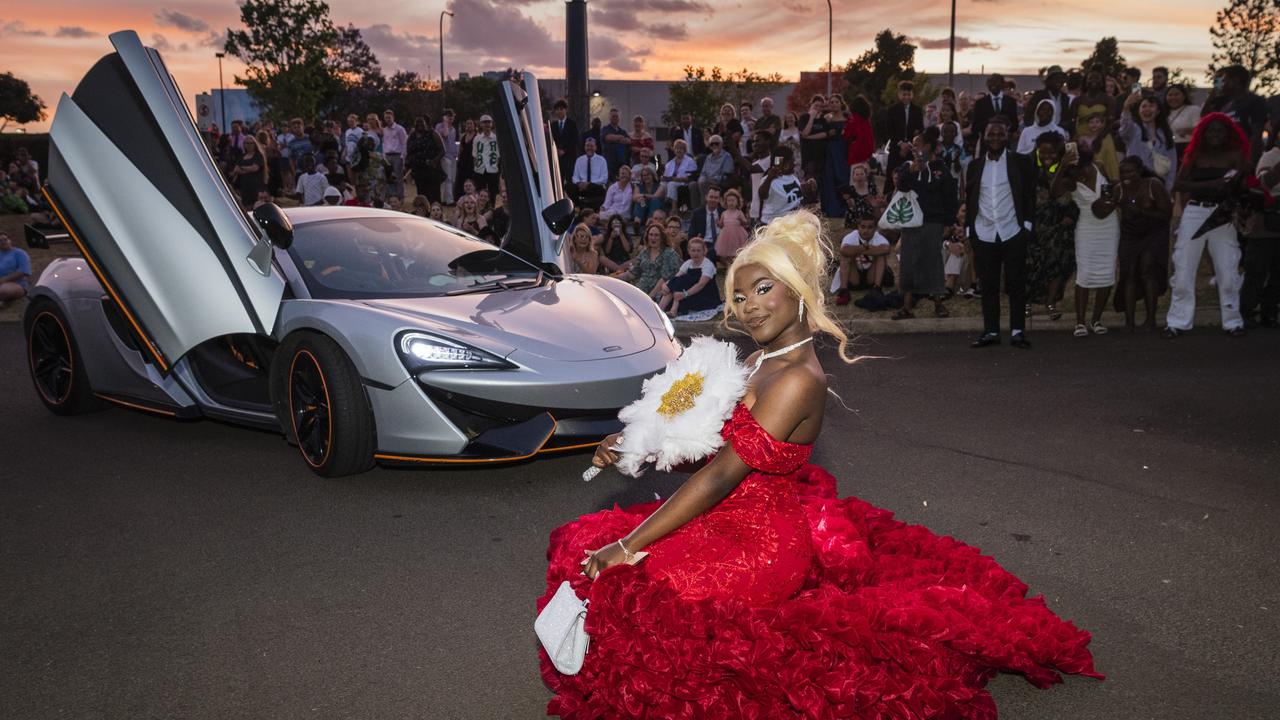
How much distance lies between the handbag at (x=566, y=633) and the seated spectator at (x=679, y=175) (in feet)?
46.3

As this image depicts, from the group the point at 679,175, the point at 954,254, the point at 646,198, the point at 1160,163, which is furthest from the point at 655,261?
the point at 1160,163

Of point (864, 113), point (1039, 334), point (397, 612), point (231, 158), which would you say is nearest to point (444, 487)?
point (397, 612)

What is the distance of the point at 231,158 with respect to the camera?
62.0 ft

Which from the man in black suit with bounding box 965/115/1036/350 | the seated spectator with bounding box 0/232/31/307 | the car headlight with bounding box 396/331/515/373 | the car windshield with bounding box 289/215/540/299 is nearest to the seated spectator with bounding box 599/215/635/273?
the man in black suit with bounding box 965/115/1036/350

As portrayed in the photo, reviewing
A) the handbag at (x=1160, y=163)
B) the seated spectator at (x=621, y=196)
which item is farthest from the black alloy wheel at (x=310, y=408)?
the handbag at (x=1160, y=163)

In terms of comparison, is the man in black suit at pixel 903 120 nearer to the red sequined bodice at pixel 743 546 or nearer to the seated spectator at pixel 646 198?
the seated spectator at pixel 646 198

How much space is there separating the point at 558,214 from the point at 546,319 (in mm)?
1449

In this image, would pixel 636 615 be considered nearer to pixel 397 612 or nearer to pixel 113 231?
pixel 397 612

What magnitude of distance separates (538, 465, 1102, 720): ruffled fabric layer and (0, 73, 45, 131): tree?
7092 centimetres

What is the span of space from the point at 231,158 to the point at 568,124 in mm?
6288

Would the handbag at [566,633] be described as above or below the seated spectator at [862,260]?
below

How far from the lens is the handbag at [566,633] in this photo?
9.78ft

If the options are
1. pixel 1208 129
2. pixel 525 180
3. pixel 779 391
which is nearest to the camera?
pixel 779 391

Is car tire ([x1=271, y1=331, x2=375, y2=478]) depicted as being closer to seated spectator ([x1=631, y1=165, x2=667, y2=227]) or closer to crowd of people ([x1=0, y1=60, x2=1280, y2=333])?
crowd of people ([x1=0, y1=60, x2=1280, y2=333])
